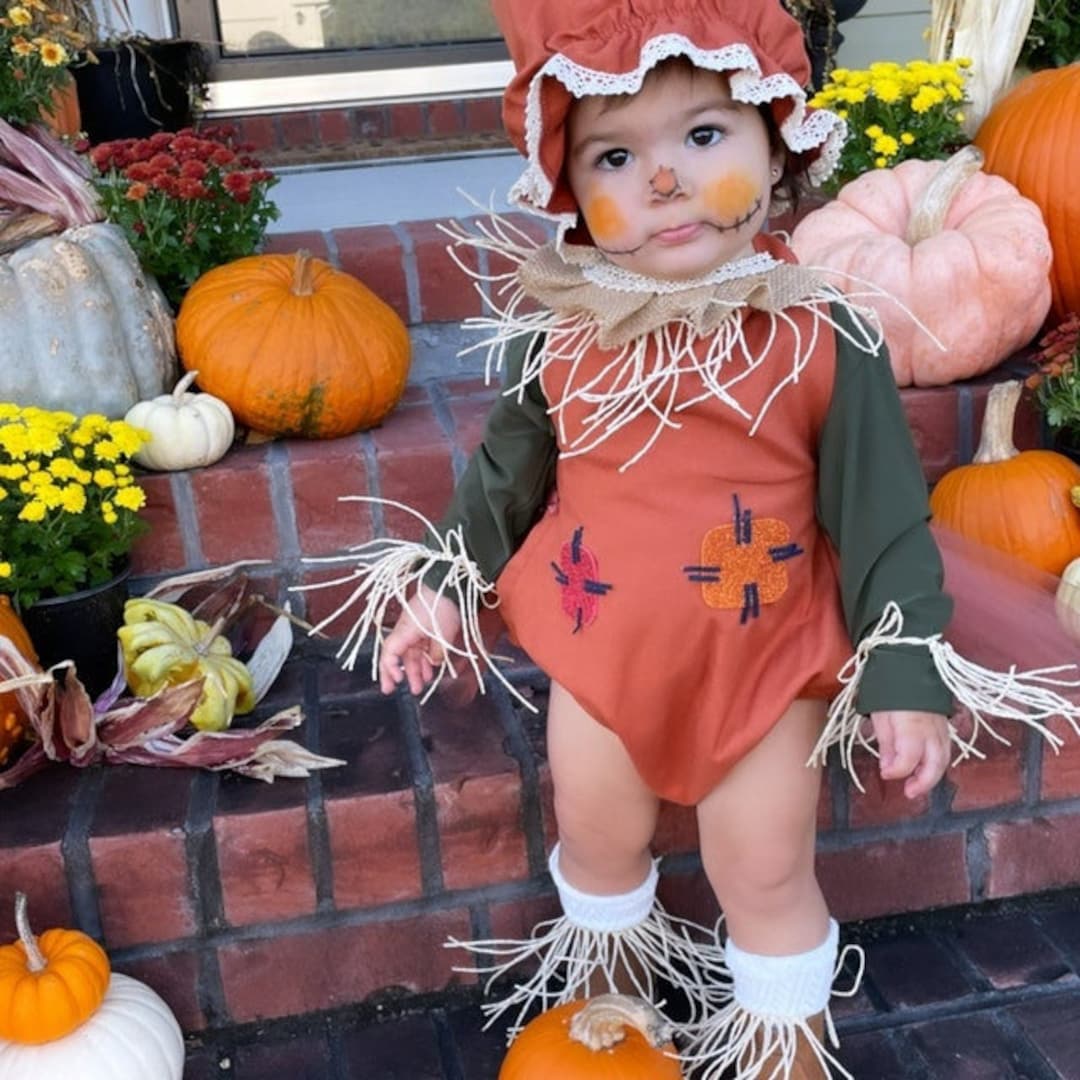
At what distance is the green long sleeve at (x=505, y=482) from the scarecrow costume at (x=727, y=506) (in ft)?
0.20

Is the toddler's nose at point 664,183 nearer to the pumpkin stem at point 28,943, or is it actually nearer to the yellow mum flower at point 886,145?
the pumpkin stem at point 28,943

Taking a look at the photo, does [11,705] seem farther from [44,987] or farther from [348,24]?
[348,24]

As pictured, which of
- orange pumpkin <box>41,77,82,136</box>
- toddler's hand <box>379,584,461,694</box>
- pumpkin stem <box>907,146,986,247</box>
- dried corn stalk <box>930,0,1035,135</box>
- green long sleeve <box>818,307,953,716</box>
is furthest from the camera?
orange pumpkin <box>41,77,82,136</box>

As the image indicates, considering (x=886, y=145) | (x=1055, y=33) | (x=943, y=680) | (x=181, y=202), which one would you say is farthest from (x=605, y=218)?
(x=1055, y=33)

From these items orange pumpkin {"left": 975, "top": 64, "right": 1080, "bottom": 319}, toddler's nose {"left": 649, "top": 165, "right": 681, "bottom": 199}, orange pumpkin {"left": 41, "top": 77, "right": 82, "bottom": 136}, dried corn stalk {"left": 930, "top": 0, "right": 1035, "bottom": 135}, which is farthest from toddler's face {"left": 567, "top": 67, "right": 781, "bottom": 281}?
orange pumpkin {"left": 41, "top": 77, "right": 82, "bottom": 136}

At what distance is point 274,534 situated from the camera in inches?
87.2

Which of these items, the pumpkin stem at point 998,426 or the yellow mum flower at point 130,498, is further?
the pumpkin stem at point 998,426

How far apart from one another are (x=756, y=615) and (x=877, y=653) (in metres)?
0.13

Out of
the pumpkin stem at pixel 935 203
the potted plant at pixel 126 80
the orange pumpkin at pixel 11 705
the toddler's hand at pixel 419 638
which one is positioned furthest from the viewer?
the potted plant at pixel 126 80

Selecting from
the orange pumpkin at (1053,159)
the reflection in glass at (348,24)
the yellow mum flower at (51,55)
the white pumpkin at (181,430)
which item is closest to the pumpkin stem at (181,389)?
the white pumpkin at (181,430)

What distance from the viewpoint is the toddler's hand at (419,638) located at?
162 cm

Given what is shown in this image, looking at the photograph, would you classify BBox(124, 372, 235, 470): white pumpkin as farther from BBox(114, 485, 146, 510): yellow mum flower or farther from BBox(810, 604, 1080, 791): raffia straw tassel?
BBox(810, 604, 1080, 791): raffia straw tassel

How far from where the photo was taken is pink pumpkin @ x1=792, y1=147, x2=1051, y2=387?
2.31 m

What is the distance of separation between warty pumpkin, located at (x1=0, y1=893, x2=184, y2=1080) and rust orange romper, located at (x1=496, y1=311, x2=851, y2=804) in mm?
692
